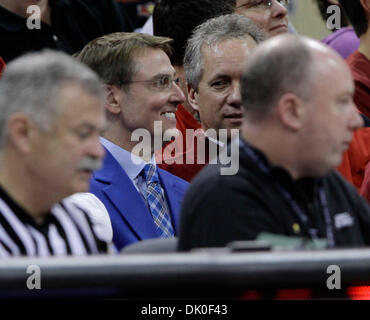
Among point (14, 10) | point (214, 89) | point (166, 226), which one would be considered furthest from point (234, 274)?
point (14, 10)

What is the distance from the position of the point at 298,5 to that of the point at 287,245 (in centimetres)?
415

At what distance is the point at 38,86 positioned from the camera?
6.48 feet

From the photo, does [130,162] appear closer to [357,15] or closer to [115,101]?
[115,101]

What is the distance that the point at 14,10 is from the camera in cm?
358

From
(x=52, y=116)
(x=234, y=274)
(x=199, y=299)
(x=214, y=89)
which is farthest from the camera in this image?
(x=214, y=89)

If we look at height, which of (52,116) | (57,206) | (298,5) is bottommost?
(57,206)

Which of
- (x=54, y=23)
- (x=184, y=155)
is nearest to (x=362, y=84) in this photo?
(x=184, y=155)

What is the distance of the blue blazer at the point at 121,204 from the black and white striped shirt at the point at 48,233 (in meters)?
0.52

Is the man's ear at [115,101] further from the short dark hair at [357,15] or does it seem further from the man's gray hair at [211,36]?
the short dark hair at [357,15]

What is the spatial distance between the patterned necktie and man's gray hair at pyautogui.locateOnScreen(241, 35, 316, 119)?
0.86 m

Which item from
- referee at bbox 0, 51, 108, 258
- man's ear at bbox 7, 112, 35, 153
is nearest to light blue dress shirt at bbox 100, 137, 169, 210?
referee at bbox 0, 51, 108, 258

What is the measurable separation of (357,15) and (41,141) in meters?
2.01

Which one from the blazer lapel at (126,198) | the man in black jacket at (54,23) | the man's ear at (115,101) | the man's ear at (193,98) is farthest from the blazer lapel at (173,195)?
the man in black jacket at (54,23)

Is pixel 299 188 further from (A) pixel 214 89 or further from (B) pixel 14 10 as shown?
(B) pixel 14 10
